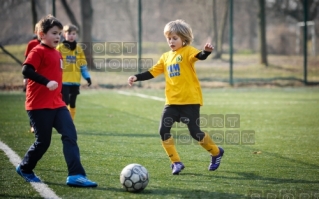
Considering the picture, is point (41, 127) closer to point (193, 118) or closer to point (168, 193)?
point (168, 193)

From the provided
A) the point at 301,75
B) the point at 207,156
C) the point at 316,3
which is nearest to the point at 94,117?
the point at 207,156

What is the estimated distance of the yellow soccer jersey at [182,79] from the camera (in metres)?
5.98

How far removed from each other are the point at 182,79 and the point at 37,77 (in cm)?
178

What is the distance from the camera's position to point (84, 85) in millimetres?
17422

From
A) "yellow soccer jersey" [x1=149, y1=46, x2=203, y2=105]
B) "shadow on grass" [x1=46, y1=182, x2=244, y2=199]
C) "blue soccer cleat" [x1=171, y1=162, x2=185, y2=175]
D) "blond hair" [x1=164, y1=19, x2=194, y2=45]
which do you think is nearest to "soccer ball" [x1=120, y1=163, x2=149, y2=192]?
"shadow on grass" [x1=46, y1=182, x2=244, y2=199]

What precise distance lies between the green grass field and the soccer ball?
69 millimetres

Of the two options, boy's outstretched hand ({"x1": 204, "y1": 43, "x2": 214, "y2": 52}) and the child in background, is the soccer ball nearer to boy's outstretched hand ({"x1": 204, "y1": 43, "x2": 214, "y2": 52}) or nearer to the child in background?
the child in background

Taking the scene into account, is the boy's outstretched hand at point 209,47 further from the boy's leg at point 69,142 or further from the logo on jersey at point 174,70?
the boy's leg at point 69,142

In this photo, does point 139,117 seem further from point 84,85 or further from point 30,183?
point 84,85

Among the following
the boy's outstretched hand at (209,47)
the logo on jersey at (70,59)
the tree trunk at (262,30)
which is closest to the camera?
the boy's outstretched hand at (209,47)

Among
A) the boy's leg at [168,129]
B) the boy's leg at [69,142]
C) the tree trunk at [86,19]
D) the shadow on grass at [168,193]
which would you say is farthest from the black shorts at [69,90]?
the tree trunk at [86,19]

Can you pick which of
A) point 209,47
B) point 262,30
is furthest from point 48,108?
point 262,30

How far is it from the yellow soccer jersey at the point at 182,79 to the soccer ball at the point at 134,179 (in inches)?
48.3

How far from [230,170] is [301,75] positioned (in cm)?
1528
